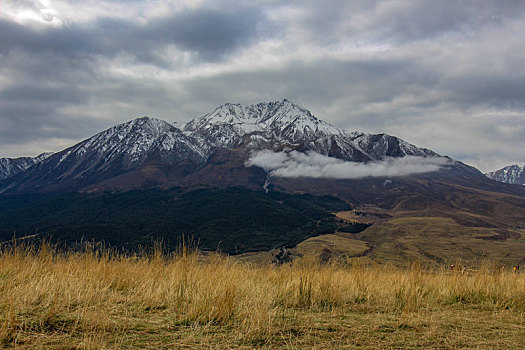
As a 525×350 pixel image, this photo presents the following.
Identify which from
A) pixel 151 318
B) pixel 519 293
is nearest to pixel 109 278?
pixel 151 318

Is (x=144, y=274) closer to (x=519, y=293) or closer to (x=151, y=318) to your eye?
(x=151, y=318)

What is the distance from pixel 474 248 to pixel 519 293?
7416 inches

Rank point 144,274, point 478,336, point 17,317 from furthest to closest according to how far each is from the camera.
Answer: point 144,274 < point 478,336 < point 17,317

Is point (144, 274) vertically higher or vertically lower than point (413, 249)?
higher

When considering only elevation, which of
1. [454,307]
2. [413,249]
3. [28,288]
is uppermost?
[28,288]

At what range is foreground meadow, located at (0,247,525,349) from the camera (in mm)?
4281

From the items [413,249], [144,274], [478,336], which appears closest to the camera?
[478,336]

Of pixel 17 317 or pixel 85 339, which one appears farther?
pixel 17 317

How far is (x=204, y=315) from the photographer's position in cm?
496

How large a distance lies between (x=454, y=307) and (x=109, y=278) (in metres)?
6.77

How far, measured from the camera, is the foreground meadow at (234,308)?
4281mm

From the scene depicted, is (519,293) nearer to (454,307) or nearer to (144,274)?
(454,307)

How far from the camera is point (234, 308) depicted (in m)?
5.28

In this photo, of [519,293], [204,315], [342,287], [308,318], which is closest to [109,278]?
[204,315]
